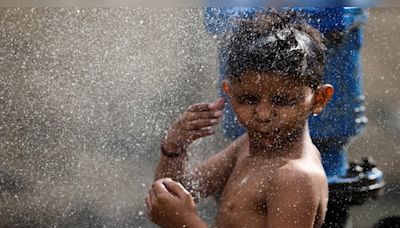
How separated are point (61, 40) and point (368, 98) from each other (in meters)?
0.62

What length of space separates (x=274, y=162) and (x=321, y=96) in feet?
0.48

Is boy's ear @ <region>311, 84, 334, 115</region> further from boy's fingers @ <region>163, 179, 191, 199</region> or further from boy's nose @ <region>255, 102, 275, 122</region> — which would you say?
boy's fingers @ <region>163, 179, 191, 199</region>

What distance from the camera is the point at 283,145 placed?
1.48 meters

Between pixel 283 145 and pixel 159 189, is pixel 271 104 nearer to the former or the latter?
pixel 283 145

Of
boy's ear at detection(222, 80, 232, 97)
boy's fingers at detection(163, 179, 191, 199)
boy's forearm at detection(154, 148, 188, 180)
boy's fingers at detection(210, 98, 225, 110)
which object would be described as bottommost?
boy's fingers at detection(163, 179, 191, 199)

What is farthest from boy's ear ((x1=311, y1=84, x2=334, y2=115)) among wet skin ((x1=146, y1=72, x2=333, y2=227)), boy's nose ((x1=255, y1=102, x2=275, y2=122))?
boy's nose ((x1=255, y1=102, x2=275, y2=122))

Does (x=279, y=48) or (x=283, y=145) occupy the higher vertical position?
(x=279, y=48)

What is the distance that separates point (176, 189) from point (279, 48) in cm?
29

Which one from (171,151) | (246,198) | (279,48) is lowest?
(246,198)

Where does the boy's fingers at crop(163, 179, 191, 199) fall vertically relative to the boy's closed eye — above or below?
below

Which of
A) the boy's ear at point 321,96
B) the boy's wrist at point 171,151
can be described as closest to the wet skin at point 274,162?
the boy's ear at point 321,96

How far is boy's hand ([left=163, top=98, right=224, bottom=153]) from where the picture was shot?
5.12 ft

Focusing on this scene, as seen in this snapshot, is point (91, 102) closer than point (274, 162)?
No

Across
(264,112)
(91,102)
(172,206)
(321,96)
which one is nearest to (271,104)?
(264,112)
